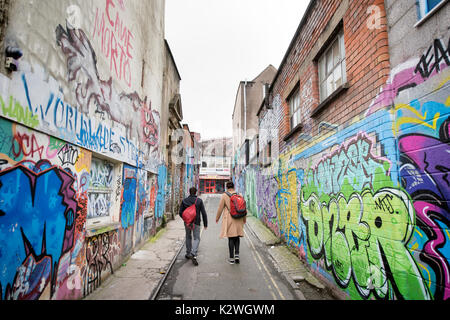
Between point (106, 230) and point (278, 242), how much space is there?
496 centimetres

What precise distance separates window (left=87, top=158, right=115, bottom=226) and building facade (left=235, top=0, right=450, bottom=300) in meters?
4.20

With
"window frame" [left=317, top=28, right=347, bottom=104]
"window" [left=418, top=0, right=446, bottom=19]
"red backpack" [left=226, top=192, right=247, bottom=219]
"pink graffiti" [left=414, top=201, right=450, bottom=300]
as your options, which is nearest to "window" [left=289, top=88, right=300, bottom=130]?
"window frame" [left=317, top=28, right=347, bottom=104]

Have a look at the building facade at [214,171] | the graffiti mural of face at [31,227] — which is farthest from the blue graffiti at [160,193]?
the building facade at [214,171]

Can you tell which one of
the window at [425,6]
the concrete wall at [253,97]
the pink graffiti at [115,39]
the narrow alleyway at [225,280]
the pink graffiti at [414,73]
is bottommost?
the narrow alleyway at [225,280]

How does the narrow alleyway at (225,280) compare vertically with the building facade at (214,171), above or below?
below

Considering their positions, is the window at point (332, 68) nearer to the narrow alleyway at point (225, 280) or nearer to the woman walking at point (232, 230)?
the woman walking at point (232, 230)

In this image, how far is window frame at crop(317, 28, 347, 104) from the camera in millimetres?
4074

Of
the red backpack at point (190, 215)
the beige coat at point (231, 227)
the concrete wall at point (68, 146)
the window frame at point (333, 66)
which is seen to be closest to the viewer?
the concrete wall at point (68, 146)

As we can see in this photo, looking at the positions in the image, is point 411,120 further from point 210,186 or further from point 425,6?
point 210,186

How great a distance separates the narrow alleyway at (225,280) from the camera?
3863mm

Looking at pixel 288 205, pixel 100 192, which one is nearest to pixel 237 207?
pixel 288 205

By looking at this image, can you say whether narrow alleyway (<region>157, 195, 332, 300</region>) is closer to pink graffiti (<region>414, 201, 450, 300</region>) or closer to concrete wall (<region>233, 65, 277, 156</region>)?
pink graffiti (<region>414, 201, 450, 300</region>)

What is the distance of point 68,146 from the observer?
3.31 meters

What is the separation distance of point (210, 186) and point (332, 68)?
33.8 metres
